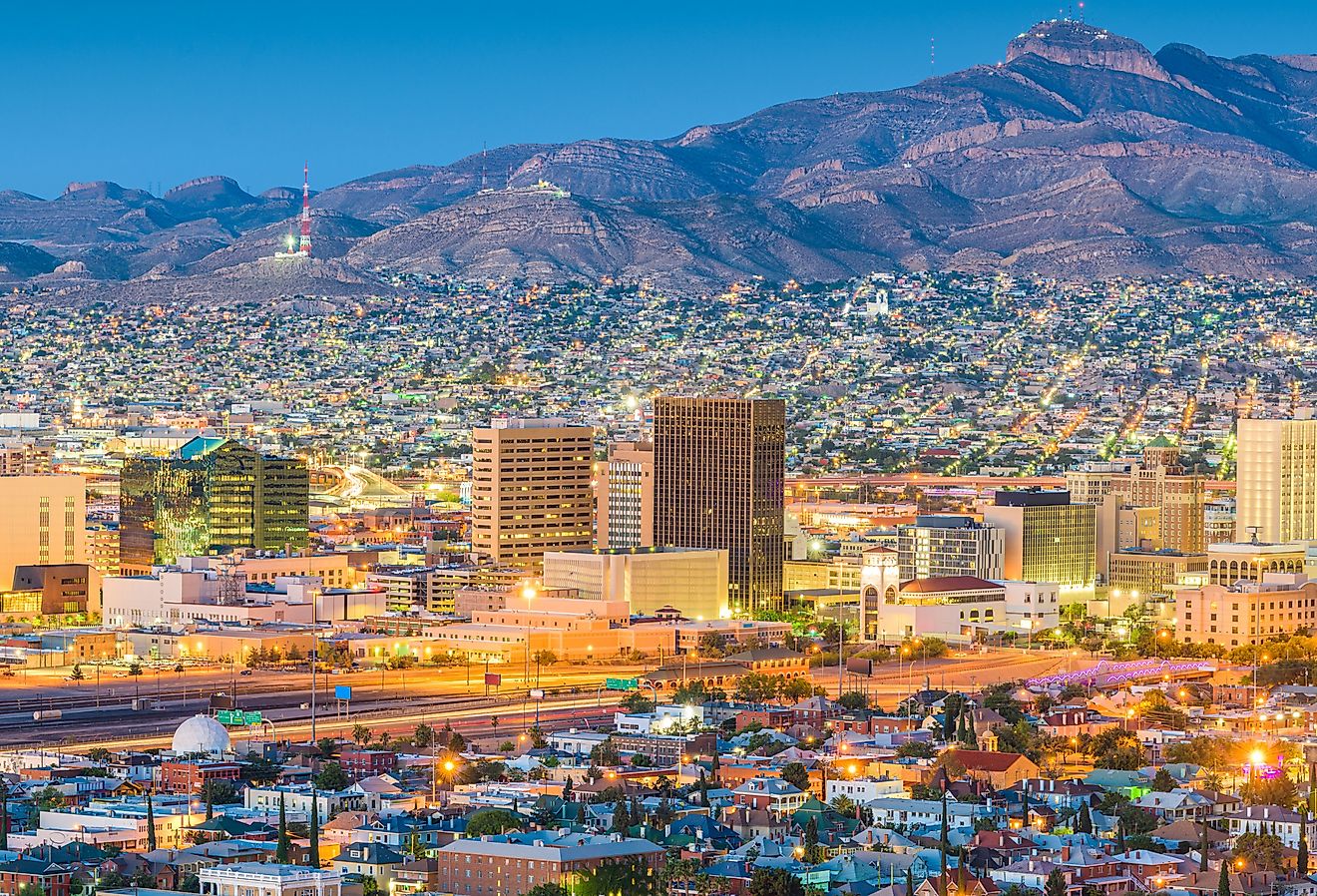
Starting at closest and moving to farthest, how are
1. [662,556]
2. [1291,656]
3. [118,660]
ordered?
[1291,656] < [118,660] < [662,556]

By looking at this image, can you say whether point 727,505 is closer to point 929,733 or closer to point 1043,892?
point 929,733

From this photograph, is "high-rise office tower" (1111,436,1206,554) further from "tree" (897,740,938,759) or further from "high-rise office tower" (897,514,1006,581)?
"tree" (897,740,938,759)

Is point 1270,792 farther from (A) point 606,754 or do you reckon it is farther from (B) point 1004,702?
(B) point 1004,702

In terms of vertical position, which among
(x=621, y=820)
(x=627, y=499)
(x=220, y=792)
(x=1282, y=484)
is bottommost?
(x=621, y=820)

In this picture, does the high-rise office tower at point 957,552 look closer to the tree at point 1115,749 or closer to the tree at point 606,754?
the tree at point 1115,749

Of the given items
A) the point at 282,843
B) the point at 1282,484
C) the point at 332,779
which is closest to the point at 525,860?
the point at 282,843

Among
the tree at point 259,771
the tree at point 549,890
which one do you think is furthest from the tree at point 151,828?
the tree at point 549,890

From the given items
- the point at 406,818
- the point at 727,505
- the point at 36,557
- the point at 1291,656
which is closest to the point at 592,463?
the point at 727,505
